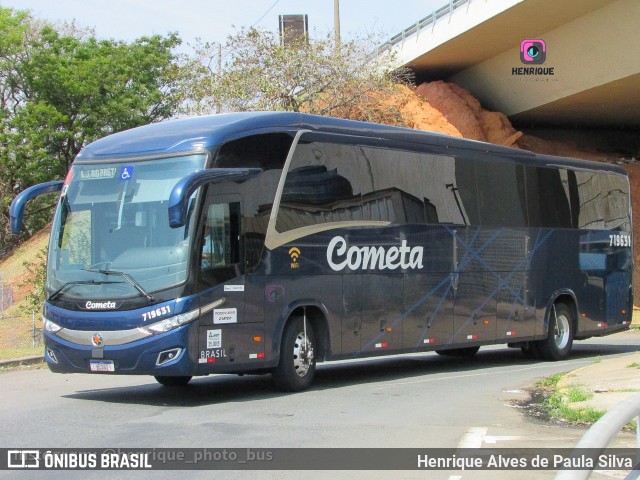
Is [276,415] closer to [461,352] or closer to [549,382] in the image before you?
[549,382]

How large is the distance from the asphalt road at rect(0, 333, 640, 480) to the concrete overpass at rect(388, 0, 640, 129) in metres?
17.7

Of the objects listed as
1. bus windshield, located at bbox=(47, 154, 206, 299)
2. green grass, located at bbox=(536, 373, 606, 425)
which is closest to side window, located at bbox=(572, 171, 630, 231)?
green grass, located at bbox=(536, 373, 606, 425)

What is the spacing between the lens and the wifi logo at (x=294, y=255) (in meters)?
13.2

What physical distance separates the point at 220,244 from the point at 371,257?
133 inches

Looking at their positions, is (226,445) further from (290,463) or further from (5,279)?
(5,279)

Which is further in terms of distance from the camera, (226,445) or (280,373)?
(280,373)

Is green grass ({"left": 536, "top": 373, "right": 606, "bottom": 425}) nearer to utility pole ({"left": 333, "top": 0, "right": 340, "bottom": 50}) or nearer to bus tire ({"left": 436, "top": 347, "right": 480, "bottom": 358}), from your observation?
bus tire ({"left": 436, "top": 347, "right": 480, "bottom": 358})

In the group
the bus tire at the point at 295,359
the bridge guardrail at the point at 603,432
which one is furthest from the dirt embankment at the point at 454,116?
the bridge guardrail at the point at 603,432

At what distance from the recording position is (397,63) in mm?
41125

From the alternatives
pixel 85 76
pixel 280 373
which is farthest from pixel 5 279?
pixel 280 373

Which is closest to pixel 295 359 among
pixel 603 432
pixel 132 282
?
pixel 132 282

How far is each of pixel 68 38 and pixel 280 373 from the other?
39.3m

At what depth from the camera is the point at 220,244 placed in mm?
12086

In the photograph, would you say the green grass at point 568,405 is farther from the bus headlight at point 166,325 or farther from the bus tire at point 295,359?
the bus headlight at point 166,325
